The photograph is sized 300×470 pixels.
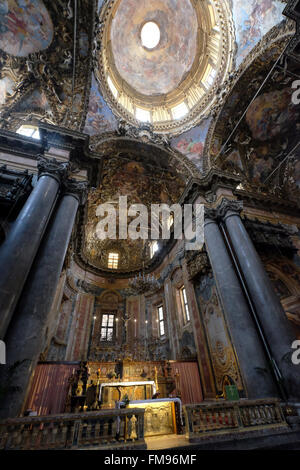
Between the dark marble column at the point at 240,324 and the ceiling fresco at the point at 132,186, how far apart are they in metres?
5.72

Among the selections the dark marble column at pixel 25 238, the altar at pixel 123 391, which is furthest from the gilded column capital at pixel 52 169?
the altar at pixel 123 391

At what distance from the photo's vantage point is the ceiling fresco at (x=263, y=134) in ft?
32.3

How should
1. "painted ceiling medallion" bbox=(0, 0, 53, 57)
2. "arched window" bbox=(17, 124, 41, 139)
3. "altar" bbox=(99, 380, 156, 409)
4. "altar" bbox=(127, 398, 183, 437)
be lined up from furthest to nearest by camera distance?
"arched window" bbox=(17, 124, 41, 139), "painted ceiling medallion" bbox=(0, 0, 53, 57), "altar" bbox=(99, 380, 156, 409), "altar" bbox=(127, 398, 183, 437)

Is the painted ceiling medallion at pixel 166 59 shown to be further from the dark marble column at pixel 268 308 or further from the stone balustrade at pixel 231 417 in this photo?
the stone balustrade at pixel 231 417

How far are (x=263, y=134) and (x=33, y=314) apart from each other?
13272mm

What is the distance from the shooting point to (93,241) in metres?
17.1

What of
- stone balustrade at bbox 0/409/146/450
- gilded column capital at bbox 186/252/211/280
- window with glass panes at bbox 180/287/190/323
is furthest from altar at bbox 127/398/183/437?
window with glass panes at bbox 180/287/190/323

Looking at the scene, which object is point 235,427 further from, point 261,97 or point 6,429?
point 261,97

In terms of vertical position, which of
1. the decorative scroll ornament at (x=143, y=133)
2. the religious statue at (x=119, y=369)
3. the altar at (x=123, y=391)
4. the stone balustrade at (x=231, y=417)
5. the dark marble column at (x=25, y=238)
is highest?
the decorative scroll ornament at (x=143, y=133)

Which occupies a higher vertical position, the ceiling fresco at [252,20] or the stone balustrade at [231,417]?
the ceiling fresco at [252,20]

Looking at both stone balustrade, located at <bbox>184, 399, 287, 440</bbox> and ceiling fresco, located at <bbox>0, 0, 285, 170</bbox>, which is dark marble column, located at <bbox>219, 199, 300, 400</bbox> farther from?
ceiling fresco, located at <bbox>0, 0, 285, 170</bbox>

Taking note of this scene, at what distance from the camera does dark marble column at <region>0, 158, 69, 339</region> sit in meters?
4.12

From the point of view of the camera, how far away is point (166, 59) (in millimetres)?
16828

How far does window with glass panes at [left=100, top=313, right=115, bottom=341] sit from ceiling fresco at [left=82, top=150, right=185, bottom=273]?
3.49 m
